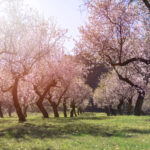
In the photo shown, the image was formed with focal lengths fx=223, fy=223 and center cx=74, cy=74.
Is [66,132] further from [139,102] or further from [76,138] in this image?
[139,102]

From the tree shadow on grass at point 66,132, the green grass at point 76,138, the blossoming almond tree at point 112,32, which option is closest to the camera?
the green grass at point 76,138

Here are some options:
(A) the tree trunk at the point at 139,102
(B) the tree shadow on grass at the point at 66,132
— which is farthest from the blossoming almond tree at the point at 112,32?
(A) the tree trunk at the point at 139,102

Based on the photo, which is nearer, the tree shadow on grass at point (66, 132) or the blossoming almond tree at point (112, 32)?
the tree shadow on grass at point (66, 132)

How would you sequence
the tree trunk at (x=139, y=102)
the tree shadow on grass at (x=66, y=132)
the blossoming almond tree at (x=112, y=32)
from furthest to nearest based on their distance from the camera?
the tree trunk at (x=139, y=102)
the blossoming almond tree at (x=112, y=32)
the tree shadow on grass at (x=66, y=132)

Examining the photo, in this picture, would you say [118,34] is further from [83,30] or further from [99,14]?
[83,30]

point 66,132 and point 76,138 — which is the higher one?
point 76,138

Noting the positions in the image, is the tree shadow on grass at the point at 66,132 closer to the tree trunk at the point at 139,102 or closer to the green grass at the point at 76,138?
the green grass at the point at 76,138

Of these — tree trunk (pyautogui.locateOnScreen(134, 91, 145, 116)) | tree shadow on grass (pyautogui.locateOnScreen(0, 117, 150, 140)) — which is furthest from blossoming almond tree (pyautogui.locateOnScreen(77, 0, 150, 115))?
tree trunk (pyautogui.locateOnScreen(134, 91, 145, 116))

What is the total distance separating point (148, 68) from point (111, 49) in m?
12.7

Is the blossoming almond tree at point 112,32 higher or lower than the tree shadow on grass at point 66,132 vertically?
higher

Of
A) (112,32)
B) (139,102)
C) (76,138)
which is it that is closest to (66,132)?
(76,138)

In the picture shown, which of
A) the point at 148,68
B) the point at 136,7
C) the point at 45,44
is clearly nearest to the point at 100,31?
the point at 136,7

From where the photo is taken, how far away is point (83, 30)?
2556cm

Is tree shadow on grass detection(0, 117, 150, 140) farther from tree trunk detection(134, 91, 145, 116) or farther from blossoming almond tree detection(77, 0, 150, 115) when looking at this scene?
tree trunk detection(134, 91, 145, 116)
